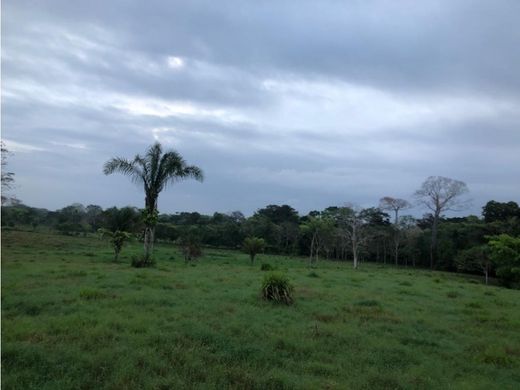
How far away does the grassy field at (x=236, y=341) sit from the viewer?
6.38 m

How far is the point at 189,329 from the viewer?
858 centimetres

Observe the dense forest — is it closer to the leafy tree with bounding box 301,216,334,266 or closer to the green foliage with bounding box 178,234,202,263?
the leafy tree with bounding box 301,216,334,266

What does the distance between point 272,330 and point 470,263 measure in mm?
42098

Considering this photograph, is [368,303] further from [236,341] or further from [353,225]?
[353,225]

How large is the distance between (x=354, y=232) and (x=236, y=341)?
42.9 metres

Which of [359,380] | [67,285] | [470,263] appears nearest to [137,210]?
[67,285]

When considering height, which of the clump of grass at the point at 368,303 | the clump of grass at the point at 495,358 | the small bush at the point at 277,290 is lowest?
the clump of grass at the point at 495,358

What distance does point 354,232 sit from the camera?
49594mm

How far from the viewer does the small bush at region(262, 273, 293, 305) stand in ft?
40.5

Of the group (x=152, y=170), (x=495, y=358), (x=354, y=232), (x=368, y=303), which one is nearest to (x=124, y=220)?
(x=152, y=170)

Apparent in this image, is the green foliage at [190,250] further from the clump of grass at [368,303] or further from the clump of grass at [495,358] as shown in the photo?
the clump of grass at [495,358]

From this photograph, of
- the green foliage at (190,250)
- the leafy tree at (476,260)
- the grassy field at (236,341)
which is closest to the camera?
the grassy field at (236,341)

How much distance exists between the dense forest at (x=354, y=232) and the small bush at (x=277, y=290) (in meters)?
30.7

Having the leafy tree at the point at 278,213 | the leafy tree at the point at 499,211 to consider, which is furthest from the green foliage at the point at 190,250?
the leafy tree at the point at 278,213
